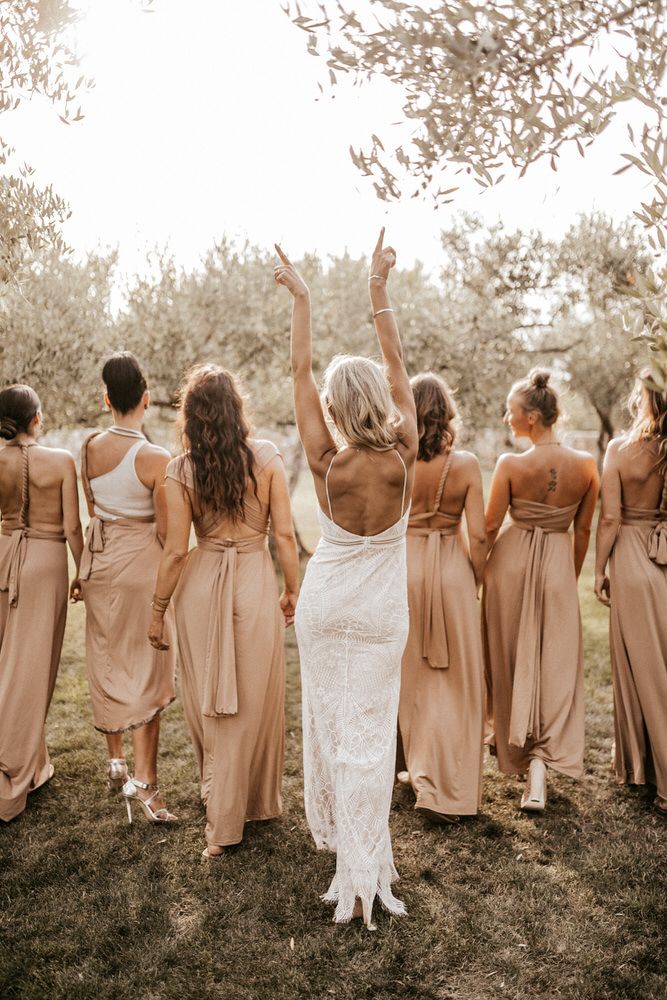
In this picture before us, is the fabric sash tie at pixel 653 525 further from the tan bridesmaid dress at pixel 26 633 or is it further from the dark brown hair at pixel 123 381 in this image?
the tan bridesmaid dress at pixel 26 633

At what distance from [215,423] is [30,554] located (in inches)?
71.5

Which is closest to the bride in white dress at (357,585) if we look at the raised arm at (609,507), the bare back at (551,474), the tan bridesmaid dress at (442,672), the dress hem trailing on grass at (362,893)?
the dress hem trailing on grass at (362,893)

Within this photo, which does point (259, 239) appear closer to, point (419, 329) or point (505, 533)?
point (419, 329)

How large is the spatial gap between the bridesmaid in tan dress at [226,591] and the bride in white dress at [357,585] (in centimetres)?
65

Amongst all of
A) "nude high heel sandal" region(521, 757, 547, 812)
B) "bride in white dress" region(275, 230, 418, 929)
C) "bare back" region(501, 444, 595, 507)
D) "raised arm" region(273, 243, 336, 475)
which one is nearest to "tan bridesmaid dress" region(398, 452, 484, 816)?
"nude high heel sandal" region(521, 757, 547, 812)

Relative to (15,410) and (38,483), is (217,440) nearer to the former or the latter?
(38,483)

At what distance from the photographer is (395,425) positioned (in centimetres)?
392

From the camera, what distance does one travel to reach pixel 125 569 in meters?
5.41

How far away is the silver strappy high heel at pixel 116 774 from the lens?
18.2 ft

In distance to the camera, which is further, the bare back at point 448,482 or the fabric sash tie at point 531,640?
the fabric sash tie at point 531,640

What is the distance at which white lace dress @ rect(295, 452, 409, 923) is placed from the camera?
398cm

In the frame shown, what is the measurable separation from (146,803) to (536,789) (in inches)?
101

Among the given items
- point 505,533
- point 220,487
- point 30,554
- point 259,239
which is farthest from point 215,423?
point 259,239

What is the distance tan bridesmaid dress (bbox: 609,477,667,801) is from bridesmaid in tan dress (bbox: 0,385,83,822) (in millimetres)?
3827
